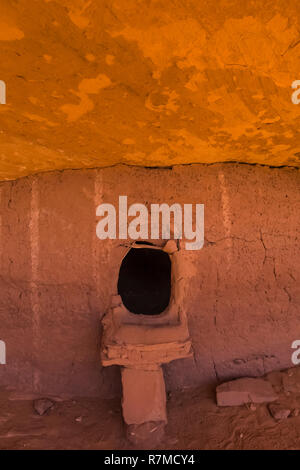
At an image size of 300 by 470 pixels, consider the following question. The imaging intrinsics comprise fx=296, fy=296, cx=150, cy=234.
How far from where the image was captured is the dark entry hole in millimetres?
3518

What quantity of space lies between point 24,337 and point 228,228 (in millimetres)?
1765

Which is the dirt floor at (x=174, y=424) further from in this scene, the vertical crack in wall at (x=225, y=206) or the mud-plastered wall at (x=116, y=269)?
the vertical crack in wall at (x=225, y=206)

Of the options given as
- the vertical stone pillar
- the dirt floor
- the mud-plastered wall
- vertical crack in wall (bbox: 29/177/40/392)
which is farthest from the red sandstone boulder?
vertical crack in wall (bbox: 29/177/40/392)

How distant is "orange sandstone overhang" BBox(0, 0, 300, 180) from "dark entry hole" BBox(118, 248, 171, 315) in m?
2.02

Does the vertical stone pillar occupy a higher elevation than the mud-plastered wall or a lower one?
lower

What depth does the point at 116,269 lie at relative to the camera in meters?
2.20

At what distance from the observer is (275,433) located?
1857mm

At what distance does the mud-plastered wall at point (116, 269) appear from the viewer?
220cm

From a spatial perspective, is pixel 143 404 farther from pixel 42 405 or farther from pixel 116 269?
pixel 116 269

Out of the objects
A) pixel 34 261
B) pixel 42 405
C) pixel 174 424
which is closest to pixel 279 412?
pixel 174 424

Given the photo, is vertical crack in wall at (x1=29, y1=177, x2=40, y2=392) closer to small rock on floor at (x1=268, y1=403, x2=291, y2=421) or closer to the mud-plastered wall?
the mud-plastered wall

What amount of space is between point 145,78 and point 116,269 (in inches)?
52.5

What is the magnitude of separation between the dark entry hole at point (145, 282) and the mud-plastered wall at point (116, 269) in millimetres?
1174
